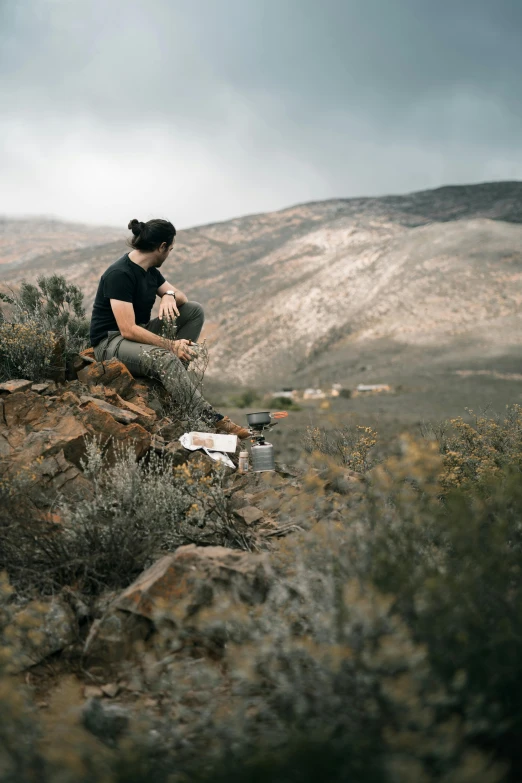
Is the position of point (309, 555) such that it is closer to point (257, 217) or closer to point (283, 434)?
point (283, 434)

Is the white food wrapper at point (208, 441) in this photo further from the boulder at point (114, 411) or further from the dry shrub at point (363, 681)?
the dry shrub at point (363, 681)

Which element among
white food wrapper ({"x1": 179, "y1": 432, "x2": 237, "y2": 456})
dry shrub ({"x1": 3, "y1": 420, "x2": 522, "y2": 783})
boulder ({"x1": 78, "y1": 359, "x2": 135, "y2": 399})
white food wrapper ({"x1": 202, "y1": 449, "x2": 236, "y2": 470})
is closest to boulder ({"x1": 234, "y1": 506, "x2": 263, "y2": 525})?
white food wrapper ({"x1": 202, "y1": 449, "x2": 236, "y2": 470})

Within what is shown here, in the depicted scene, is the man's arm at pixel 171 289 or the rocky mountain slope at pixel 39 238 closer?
the man's arm at pixel 171 289

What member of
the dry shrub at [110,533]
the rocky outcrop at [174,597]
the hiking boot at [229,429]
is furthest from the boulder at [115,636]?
the hiking boot at [229,429]

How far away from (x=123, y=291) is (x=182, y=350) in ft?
2.19

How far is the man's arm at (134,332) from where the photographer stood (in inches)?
197

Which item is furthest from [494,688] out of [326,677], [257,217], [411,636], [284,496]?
[257,217]

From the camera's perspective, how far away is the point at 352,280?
4681cm

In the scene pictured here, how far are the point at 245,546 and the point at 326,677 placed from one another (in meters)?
1.73

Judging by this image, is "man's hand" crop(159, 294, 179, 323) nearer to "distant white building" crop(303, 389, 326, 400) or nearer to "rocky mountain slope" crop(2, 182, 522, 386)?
"distant white building" crop(303, 389, 326, 400)

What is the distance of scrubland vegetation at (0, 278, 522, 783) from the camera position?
1.67 metres

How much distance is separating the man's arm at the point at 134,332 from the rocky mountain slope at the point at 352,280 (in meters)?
30.7

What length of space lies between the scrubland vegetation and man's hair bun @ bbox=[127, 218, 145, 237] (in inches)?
118

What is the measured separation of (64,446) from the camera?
409 cm
